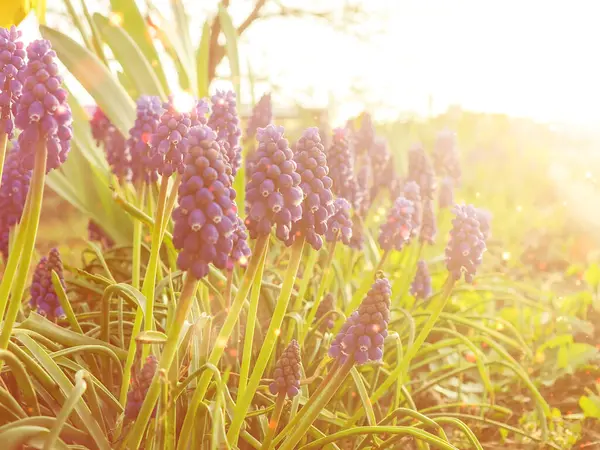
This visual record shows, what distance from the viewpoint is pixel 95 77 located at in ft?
11.6

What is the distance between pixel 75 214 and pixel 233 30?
20.8 ft

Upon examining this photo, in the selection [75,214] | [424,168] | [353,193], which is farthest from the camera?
[75,214]

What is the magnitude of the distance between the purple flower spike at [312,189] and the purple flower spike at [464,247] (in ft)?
2.91

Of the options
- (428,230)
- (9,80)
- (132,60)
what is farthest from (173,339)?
(132,60)

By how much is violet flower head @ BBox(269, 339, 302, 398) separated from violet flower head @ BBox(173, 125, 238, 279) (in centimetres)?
56

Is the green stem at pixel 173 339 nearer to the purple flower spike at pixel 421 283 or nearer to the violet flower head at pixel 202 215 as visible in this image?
the violet flower head at pixel 202 215

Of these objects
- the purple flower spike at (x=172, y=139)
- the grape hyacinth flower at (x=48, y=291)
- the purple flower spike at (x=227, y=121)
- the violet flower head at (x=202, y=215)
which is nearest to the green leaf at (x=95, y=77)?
the purple flower spike at (x=227, y=121)

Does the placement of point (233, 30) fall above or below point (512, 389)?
above

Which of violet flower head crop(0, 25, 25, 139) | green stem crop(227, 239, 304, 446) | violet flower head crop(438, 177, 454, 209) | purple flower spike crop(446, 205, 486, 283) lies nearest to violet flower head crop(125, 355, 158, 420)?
green stem crop(227, 239, 304, 446)

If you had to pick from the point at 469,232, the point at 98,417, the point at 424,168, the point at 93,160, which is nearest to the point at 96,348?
the point at 98,417

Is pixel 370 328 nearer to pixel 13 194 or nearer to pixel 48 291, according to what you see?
pixel 48 291

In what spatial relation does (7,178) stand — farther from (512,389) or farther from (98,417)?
(512,389)

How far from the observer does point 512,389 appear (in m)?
3.99

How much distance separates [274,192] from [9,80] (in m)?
0.82
